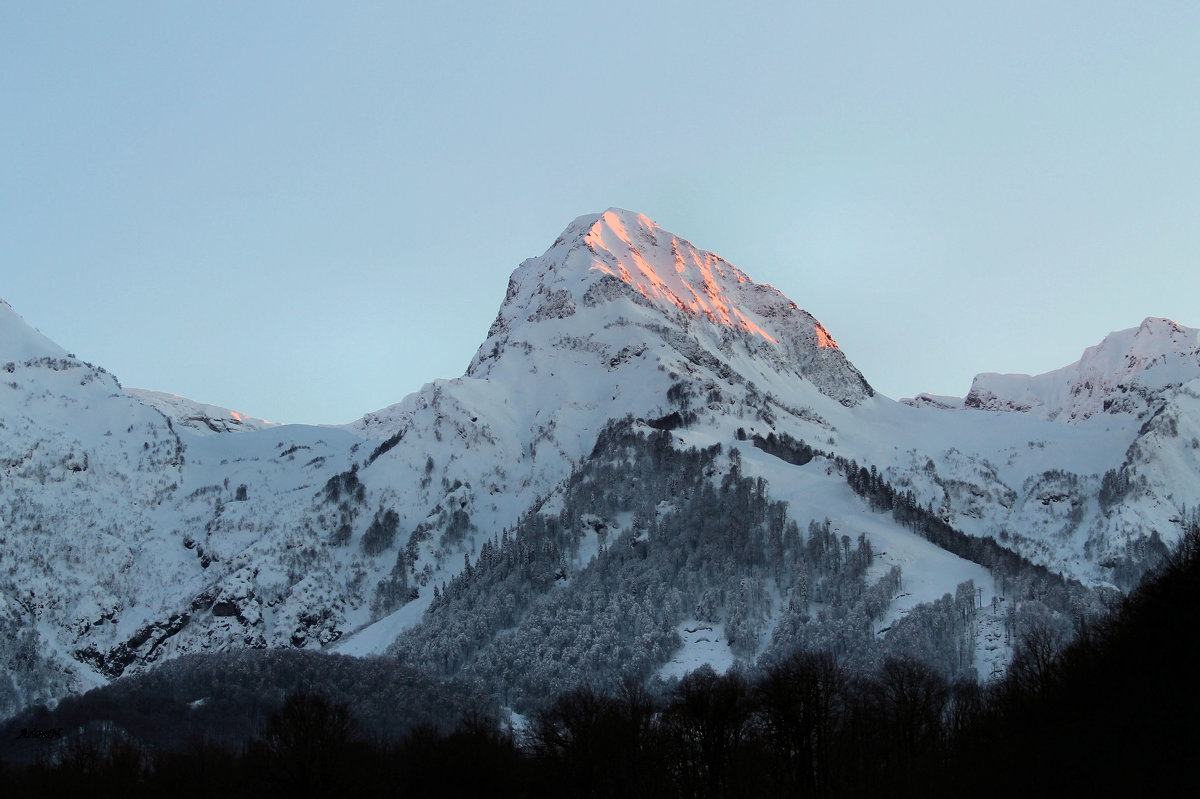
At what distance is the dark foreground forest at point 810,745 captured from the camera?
58.0 metres

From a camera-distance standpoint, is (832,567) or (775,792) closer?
(775,792)

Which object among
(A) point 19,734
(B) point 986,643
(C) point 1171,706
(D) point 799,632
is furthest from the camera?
(D) point 799,632

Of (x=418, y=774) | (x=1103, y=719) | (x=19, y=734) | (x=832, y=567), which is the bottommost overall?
(x=19, y=734)

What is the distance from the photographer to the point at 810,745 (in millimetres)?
87875

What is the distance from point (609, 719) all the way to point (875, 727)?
2099cm

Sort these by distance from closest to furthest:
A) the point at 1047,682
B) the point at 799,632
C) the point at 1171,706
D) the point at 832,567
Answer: the point at 1171,706 → the point at 1047,682 → the point at 799,632 → the point at 832,567

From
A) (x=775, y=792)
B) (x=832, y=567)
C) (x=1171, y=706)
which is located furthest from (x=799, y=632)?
(x=1171, y=706)

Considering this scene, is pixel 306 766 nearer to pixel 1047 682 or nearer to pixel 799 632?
pixel 1047 682

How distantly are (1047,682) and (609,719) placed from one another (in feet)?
106

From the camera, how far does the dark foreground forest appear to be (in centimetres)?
5797

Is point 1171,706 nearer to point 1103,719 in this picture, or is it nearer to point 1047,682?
point 1103,719

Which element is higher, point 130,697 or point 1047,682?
point 1047,682

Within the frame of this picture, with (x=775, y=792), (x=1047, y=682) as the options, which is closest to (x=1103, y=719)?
(x=1047, y=682)

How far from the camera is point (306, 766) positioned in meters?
78.7
